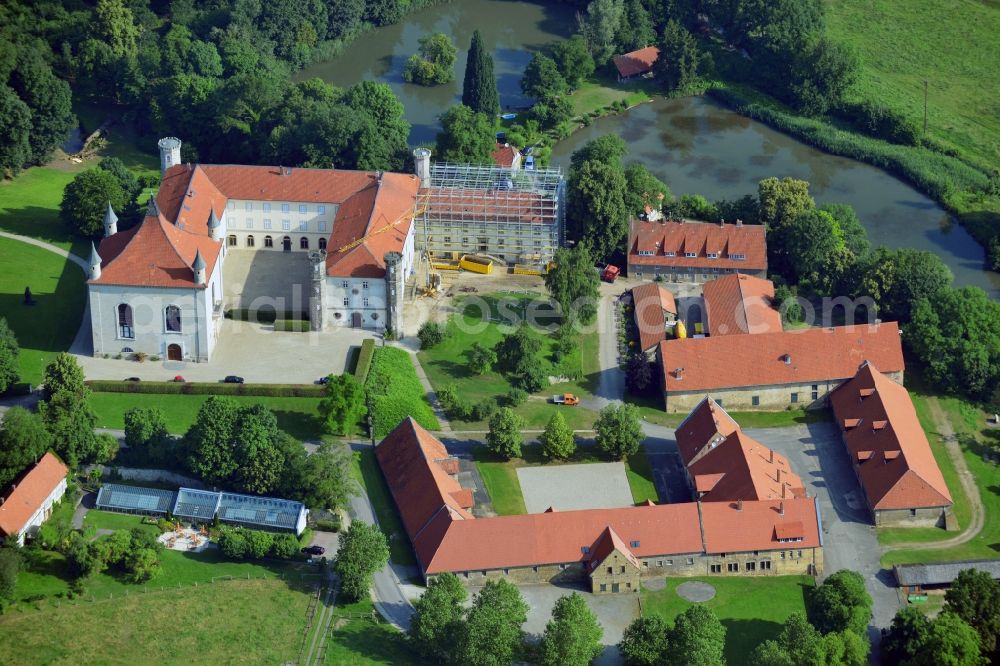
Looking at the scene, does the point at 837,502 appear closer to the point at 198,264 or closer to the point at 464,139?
the point at 198,264

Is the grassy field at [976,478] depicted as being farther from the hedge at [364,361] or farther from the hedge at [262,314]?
the hedge at [262,314]

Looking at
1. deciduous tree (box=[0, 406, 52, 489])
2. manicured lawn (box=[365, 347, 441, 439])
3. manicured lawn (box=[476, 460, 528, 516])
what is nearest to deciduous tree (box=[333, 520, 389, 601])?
manicured lawn (box=[476, 460, 528, 516])

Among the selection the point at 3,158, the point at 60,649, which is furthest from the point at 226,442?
the point at 3,158

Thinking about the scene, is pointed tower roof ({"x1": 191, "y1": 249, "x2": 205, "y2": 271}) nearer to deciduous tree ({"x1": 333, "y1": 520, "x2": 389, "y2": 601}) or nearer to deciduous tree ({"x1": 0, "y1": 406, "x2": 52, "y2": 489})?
deciduous tree ({"x1": 0, "y1": 406, "x2": 52, "y2": 489})

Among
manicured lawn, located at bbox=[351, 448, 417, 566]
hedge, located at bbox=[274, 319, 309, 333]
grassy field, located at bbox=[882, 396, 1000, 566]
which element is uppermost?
grassy field, located at bbox=[882, 396, 1000, 566]

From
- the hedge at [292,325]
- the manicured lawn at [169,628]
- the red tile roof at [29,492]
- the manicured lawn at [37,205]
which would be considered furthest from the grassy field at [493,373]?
the manicured lawn at [37,205]

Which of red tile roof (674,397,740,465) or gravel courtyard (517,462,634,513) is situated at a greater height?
red tile roof (674,397,740,465)
